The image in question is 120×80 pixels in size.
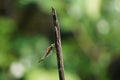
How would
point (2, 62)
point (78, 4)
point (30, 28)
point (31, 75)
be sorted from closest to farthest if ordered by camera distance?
point (78, 4), point (31, 75), point (2, 62), point (30, 28)

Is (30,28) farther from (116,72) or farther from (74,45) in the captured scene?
(116,72)

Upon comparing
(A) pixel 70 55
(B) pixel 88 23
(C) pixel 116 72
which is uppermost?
(B) pixel 88 23

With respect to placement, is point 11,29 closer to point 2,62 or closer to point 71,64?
point 2,62

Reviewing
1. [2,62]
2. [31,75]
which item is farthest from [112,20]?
[2,62]

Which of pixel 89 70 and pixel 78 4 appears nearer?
pixel 78 4

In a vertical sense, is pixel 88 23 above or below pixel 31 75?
above

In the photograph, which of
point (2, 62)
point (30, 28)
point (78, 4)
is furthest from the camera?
point (30, 28)
